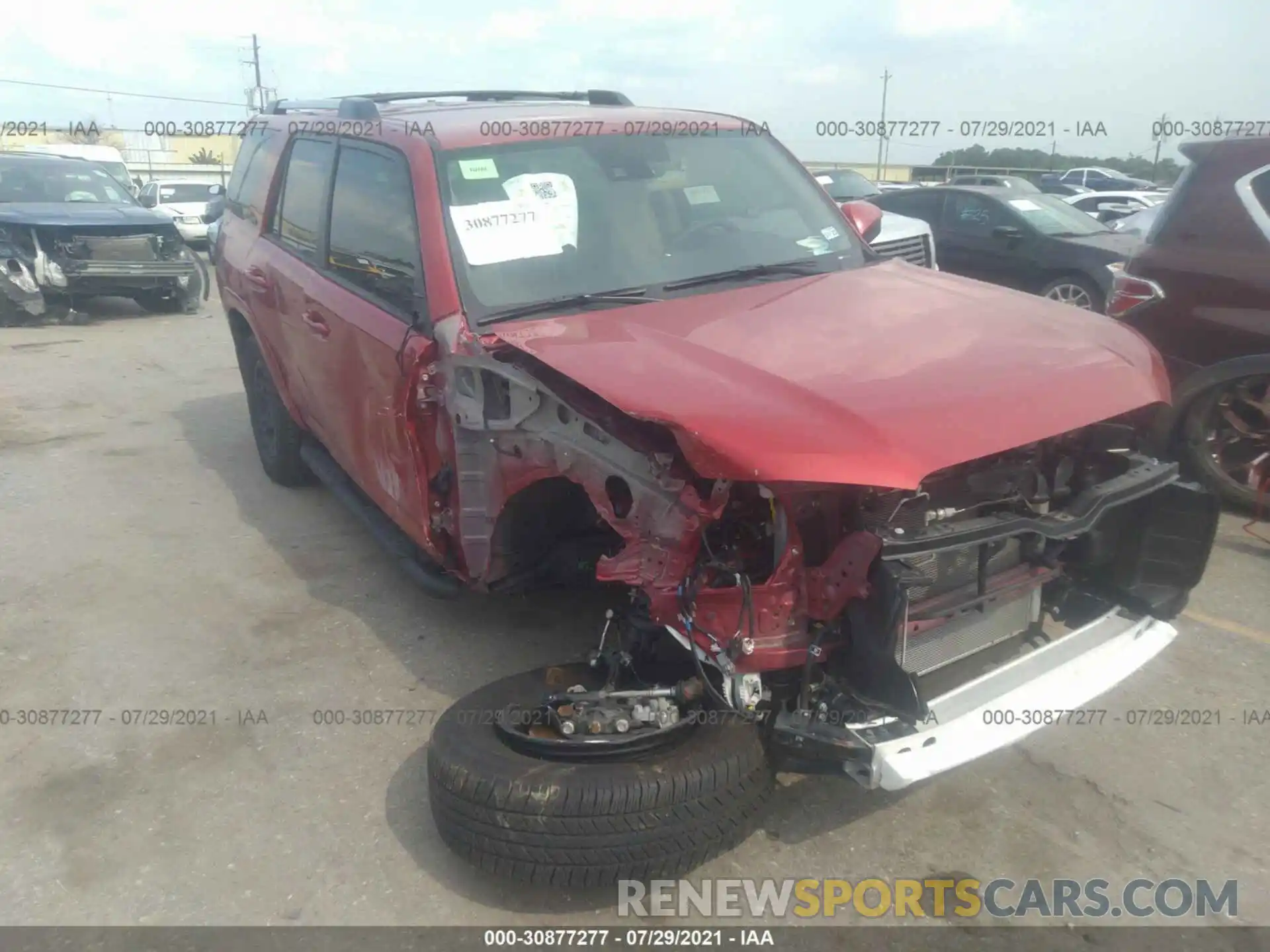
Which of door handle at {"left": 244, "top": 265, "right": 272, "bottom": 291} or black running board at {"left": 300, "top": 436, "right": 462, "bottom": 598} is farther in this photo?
door handle at {"left": 244, "top": 265, "right": 272, "bottom": 291}

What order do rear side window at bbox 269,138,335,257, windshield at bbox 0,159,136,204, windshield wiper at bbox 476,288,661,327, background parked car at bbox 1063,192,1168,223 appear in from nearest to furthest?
windshield wiper at bbox 476,288,661,327
rear side window at bbox 269,138,335,257
windshield at bbox 0,159,136,204
background parked car at bbox 1063,192,1168,223

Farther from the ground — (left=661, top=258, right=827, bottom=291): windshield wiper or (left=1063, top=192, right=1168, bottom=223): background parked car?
(left=661, top=258, right=827, bottom=291): windshield wiper

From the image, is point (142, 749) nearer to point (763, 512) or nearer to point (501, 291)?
point (501, 291)

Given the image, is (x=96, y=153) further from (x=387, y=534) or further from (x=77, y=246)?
(x=387, y=534)

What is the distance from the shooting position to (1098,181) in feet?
101

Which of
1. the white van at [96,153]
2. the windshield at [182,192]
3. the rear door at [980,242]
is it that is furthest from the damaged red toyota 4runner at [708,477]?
the windshield at [182,192]

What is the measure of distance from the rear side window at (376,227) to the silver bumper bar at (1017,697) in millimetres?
2144

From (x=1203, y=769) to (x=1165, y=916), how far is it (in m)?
0.72

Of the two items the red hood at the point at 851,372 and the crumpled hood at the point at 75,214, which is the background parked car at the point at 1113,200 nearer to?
the crumpled hood at the point at 75,214

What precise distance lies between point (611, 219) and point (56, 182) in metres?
11.2

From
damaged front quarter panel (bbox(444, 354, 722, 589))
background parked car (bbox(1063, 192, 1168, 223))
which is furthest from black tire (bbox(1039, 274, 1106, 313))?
background parked car (bbox(1063, 192, 1168, 223))

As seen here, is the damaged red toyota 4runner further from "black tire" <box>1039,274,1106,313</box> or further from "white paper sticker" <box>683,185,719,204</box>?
"black tire" <box>1039,274,1106,313</box>

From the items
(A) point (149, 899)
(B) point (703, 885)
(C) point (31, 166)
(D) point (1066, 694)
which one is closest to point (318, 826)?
(A) point (149, 899)

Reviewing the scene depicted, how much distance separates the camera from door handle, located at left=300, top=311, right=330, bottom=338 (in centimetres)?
429
